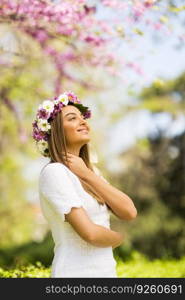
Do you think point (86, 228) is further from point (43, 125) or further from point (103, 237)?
point (43, 125)

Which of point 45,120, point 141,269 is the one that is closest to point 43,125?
point 45,120

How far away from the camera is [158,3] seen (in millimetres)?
5863

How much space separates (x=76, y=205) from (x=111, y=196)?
26 cm

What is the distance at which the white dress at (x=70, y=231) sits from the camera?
277 centimetres

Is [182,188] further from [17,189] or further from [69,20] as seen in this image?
[69,20]

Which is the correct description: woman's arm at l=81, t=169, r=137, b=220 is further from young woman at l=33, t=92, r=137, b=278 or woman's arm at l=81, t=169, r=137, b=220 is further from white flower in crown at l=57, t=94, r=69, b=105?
white flower in crown at l=57, t=94, r=69, b=105

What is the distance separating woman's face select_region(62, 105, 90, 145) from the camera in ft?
9.80

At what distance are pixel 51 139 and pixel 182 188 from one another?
13.6 metres

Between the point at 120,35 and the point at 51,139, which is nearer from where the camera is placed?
the point at 51,139

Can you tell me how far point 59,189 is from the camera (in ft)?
9.09

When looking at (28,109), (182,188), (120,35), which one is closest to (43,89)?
(28,109)

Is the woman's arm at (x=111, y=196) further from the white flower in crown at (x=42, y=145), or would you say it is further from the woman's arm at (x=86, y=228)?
the white flower in crown at (x=42, y=145)

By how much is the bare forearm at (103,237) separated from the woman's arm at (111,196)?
0.15 m

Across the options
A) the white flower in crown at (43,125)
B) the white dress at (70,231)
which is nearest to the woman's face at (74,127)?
the white flower in crown at (43,125)
